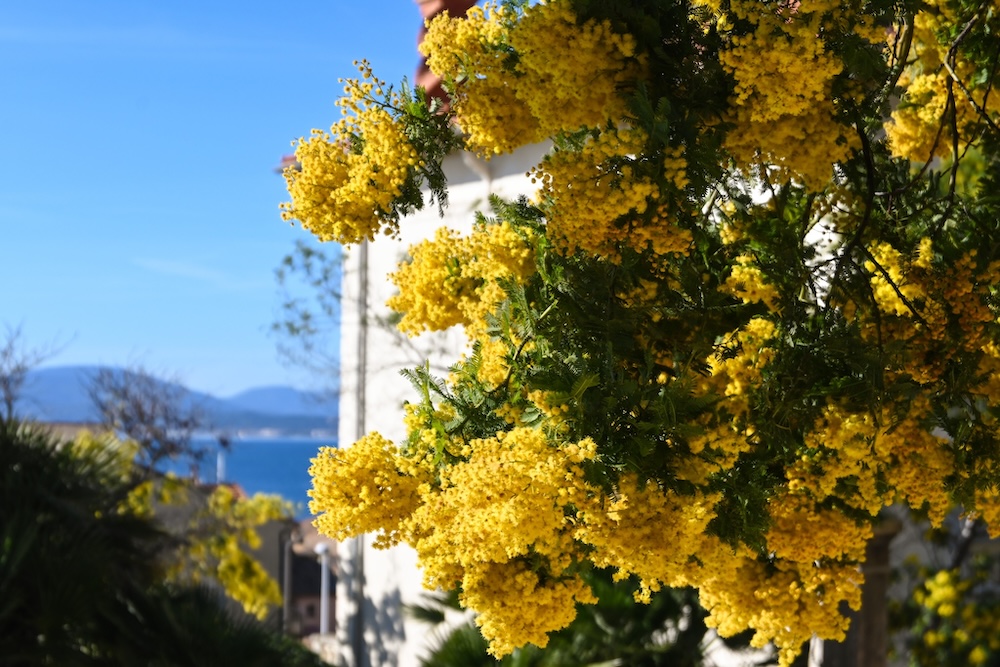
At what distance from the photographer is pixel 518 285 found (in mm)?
3066

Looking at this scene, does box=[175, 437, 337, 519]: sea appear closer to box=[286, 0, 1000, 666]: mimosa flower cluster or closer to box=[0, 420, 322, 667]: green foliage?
box=[0, 420, 322, 667]: green foliage

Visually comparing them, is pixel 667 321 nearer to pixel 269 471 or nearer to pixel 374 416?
pixel 374 416

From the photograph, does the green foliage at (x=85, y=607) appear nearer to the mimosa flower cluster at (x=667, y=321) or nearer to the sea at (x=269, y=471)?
the mimosa flower cluster at (x=667, y=321)

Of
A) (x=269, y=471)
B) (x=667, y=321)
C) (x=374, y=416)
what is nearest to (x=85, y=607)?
(x=374, y=416)

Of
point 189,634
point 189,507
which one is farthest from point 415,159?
point 189,507

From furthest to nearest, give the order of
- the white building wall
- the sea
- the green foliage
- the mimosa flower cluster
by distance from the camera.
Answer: the sea < the white building wall < the green foliage < the mimosa flower cluster

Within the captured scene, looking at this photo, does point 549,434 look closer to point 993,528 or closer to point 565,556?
point 565,556

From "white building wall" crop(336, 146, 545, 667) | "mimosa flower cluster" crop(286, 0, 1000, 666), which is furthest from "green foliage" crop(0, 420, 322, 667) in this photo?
"mimosa flower cluster" crop(286, 0, 1000, 666)

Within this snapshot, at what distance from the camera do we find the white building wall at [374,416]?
12742mm

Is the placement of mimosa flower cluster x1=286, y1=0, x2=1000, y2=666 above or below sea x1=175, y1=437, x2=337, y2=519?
below

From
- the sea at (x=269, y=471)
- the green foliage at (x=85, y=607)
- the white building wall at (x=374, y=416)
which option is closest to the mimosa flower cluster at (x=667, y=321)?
the green foliage at (x=85, y=607)

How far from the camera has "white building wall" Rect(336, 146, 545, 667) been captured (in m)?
12.7

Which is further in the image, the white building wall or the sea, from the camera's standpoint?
the sea

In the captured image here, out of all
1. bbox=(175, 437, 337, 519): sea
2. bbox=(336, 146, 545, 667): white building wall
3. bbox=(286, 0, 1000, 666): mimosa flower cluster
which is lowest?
bbox=(286, 0, 1000, 666): mimosa flower cluster
